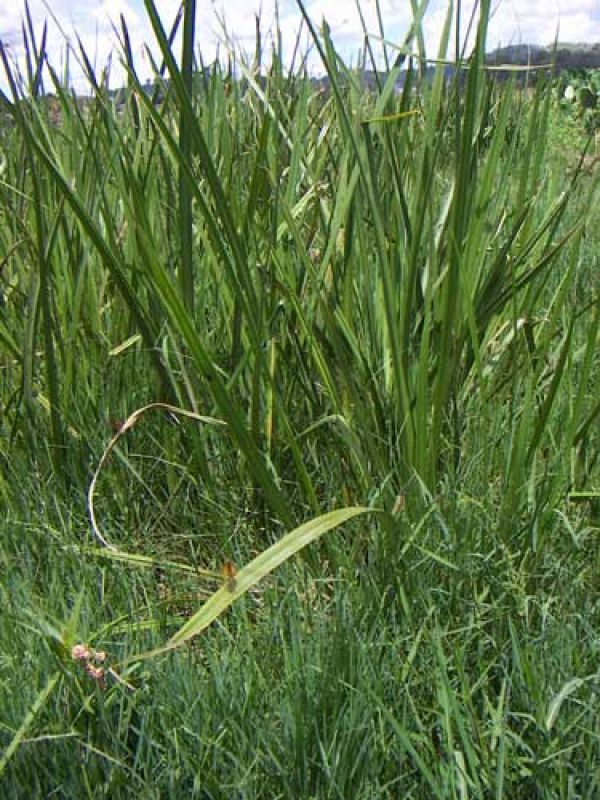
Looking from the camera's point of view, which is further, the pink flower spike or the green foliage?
the green foliage

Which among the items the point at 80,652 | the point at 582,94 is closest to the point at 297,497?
the point at 80,652

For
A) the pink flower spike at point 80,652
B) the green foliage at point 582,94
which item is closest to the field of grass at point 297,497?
the pink flower spike at point 80,652

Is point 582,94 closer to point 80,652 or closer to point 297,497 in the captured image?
point 297,497

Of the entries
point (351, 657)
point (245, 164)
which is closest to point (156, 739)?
point (351, 657)

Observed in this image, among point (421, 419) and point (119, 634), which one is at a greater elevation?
point (421, 419)

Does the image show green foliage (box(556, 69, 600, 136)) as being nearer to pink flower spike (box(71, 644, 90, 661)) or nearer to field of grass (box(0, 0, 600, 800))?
field of grass (box(0, 0, 600, 800))

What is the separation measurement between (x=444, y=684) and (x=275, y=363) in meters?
0.59

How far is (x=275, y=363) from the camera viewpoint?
Answer: 1332mm

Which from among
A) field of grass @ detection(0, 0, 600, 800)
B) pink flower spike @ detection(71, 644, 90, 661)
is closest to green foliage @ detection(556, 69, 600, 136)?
field of grass @ detection(0, 0, 600, 800)

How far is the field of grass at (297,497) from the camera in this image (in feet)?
2.90

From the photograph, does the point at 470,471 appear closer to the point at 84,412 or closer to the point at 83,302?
the point at 84,412

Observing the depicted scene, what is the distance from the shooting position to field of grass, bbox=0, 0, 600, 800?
885 mm

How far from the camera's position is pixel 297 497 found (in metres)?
1.33

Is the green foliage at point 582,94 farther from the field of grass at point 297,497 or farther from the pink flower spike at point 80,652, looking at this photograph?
the pink flower spike at point 80,652
